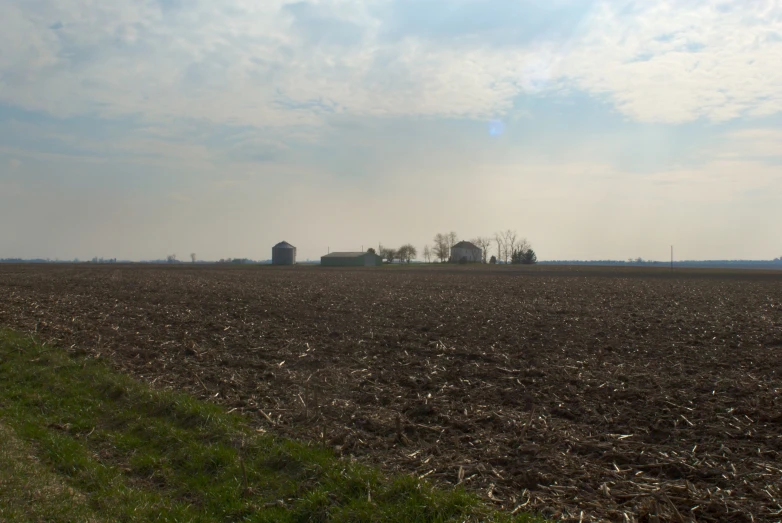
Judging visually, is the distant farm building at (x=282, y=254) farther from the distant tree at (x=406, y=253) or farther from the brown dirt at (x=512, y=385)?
the brown dirt at (x=512, y=385)

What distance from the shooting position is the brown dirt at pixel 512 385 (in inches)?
281

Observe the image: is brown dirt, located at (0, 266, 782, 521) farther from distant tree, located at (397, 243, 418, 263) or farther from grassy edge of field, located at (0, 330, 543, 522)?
distant tree, located at (397, 243, 418, 263)

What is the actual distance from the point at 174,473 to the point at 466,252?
17254 centimetres

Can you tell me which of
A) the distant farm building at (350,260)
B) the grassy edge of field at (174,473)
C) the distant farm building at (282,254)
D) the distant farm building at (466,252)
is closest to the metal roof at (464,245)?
the distant farm building at (466,252)

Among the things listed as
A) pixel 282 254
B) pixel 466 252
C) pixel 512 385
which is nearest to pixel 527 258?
pixel 466 252

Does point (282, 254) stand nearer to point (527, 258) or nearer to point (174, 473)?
point (527, 258)

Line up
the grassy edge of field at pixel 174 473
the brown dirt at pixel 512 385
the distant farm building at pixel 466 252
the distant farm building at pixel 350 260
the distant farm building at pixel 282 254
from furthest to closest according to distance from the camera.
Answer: the distant farm building at pixel 466 252
the distant farm building at pixel 282 254
the distant farm building at pixel 350 260
the brown dirt at pixel 512 385
the grassy edge of field at pixel 174 473

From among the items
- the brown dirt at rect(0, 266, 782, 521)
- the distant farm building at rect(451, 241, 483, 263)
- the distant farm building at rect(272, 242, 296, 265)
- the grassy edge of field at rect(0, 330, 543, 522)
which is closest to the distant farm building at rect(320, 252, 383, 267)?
the distant farm building at rect(272, 242, 296, 265)

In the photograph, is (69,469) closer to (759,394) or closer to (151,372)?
(151,372)

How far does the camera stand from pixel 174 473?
8273mm

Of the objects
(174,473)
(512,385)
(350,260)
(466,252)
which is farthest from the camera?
(466,252)

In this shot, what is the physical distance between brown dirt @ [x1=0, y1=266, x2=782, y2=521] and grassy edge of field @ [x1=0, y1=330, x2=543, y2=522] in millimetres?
670

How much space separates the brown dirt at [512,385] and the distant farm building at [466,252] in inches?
5960

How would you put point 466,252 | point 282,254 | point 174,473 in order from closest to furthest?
point 174,473 → point 282,254 → point 466,252
